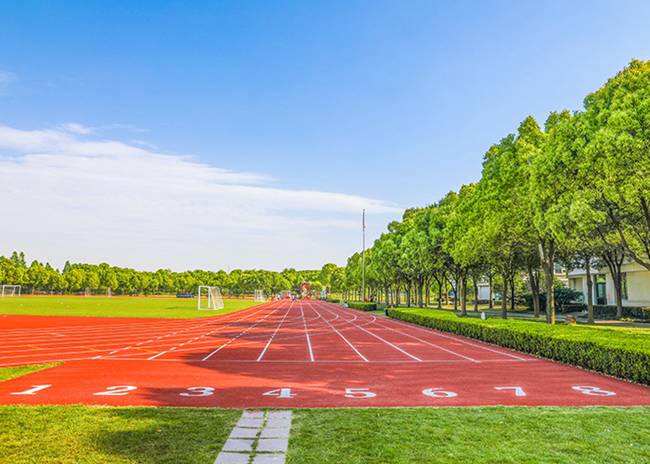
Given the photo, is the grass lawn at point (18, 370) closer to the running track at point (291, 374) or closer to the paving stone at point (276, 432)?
the running track at point (291, 374)

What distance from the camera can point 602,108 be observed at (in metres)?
18.9

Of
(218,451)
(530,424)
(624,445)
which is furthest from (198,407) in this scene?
(624,445)

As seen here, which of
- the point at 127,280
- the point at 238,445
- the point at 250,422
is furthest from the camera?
the point at 127,280

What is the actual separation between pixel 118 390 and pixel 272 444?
591 cm

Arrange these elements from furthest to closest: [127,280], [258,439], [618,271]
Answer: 1. [127,280]
2. [618,271]
3. [258,439]

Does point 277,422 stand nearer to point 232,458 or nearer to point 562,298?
point 232,458

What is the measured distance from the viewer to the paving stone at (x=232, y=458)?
6469 millimetres

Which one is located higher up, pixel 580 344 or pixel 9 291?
pixel 9 291

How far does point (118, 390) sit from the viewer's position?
1158cm

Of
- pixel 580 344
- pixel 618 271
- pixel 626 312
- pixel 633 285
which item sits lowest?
pixel 626 312

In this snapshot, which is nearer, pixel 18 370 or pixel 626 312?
pixel 18 370

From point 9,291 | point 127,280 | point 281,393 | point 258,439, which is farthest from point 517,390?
point 127,280

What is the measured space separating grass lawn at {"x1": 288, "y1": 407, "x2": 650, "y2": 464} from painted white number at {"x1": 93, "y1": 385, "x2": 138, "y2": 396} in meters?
4.54

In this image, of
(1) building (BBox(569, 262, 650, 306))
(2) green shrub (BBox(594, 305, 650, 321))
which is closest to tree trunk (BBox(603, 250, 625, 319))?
(2) green shrub (BBox(594, 305, 650, 321))
